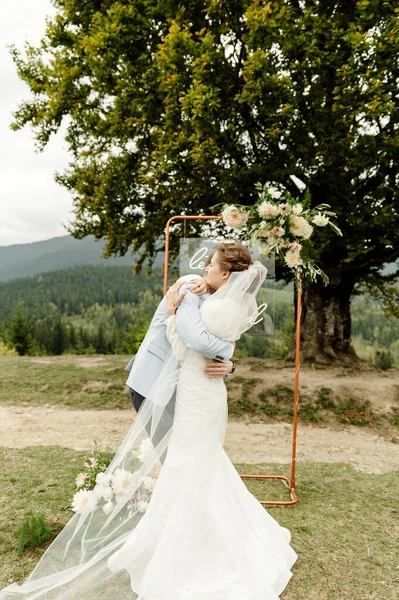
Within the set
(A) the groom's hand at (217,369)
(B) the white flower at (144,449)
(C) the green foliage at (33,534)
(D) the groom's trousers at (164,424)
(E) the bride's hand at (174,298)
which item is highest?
(E) the bride's hand at (174,298)

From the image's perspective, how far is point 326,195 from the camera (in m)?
11.5

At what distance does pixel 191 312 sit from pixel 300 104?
26.2 ft

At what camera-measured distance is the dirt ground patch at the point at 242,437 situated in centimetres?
814

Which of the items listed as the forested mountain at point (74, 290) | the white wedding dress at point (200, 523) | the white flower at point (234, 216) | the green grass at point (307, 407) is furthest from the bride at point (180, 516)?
the forested mountain at point (74, 290)

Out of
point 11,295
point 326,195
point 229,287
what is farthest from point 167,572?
point 11,295

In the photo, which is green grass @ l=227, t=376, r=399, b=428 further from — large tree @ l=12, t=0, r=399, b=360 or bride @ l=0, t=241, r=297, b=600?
bride @ l=0, t=241, r=297, b=600

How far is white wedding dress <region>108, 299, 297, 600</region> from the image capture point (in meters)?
3.31

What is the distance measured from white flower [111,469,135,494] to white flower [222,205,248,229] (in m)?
3.02

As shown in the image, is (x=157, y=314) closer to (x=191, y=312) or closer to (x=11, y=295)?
(x=191, y=312)

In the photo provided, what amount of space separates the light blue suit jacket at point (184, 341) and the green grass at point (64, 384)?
7757 millimetres

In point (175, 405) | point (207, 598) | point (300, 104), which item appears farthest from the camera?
point (300, 104)

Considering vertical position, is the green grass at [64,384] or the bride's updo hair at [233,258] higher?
the bride's updo hair at [233,258]

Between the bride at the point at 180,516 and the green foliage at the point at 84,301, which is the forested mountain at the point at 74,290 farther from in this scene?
the bride at the point at 180,516

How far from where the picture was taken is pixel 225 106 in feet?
32.9
